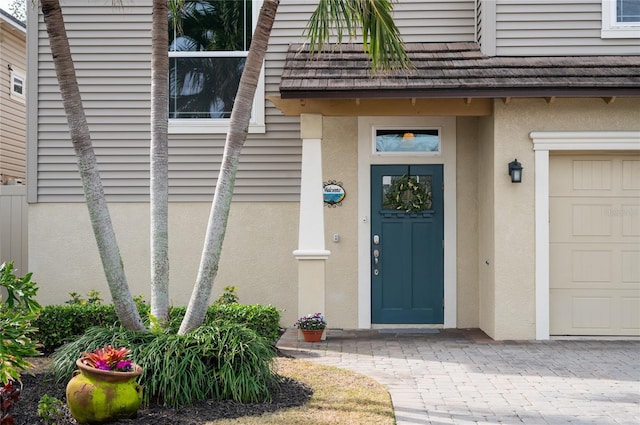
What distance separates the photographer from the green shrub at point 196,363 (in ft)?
20.8

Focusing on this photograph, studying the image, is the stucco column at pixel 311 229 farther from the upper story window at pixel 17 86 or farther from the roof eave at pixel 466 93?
the upper story window at pixel 17 86

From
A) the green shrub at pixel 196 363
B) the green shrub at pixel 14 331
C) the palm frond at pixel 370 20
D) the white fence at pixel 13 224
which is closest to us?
the green shrub at pixel 14 331

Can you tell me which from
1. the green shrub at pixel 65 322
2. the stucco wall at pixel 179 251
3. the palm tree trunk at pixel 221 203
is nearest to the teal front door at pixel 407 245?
the stucco wall at pixel 179 251

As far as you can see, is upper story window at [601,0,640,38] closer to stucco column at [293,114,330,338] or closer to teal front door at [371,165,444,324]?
teal front door at [371,165,444,324]

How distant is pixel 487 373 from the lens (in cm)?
771

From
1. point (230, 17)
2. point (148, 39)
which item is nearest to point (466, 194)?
point (230, 17)

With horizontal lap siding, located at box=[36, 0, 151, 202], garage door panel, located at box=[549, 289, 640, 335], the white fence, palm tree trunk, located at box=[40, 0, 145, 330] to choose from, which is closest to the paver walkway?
garage door panel, located at box=[549, 289, 640, 335]

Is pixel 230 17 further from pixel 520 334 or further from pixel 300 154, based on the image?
pixel 520 334

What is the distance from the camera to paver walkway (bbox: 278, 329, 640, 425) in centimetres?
622

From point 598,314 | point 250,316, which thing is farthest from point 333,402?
point 598,314

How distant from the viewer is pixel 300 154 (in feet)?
35.8

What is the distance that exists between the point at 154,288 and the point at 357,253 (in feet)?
13.5

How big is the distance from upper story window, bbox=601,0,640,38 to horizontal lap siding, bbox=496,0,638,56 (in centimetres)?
7

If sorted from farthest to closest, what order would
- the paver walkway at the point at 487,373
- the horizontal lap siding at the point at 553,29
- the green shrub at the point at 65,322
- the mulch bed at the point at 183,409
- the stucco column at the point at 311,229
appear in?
the horizontal lap siding at the point at 553,29 < the stucco column at the point at 311,229 < the green shrub at the point at 65,322 < the paver walkway at the point at 487,373 < the mulch bed at the point at 183,409
